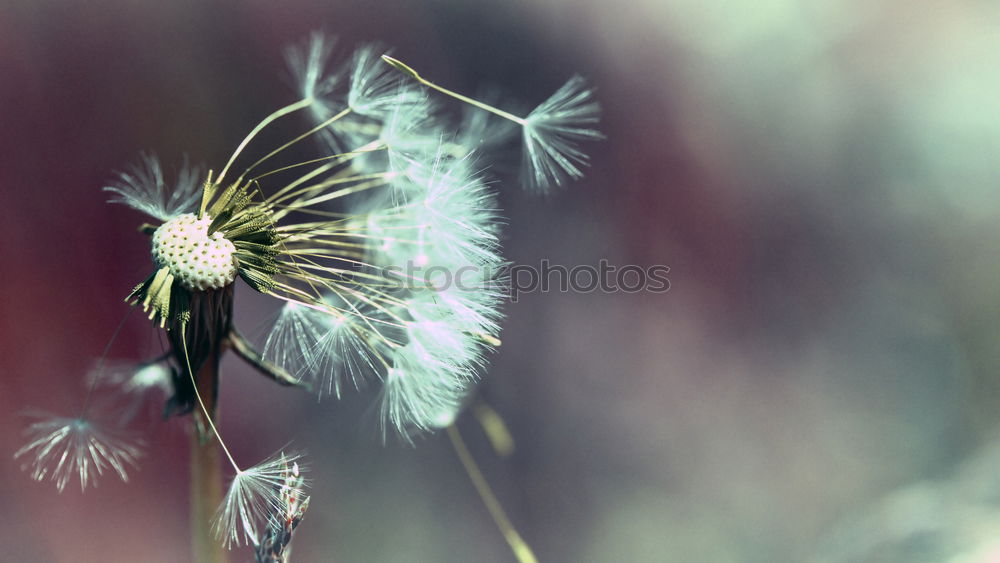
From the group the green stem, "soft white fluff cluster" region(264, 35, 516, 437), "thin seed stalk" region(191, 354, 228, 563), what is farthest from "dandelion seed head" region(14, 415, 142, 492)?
the green stem

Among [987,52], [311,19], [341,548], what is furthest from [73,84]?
[987,52]

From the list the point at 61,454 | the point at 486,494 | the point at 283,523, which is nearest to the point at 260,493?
the point at 283,523

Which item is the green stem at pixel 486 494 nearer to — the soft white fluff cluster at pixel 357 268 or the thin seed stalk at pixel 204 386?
the soft white fluff cluster at pixel 357 268

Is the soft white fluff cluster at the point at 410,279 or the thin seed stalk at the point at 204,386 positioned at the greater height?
the soft white fluff cluster at the point at 410,279

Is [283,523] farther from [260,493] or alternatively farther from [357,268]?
[357,268]

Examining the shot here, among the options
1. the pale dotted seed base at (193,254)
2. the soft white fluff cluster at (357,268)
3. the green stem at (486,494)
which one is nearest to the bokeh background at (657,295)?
the green stem at (486,494)

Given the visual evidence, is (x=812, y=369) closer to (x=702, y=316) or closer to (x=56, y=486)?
(x=702, y=316)
